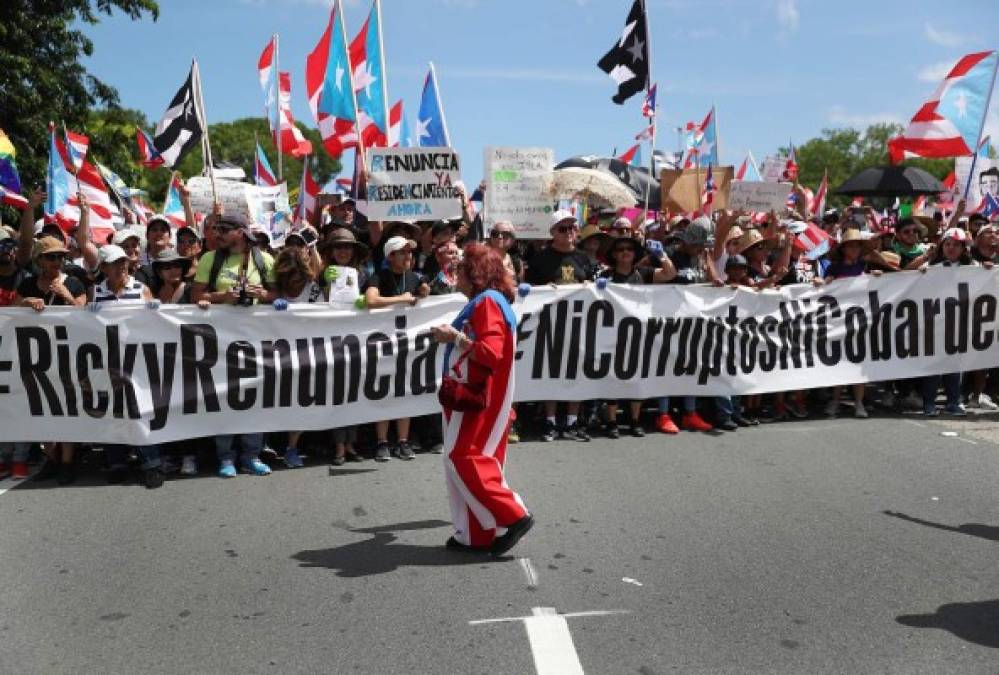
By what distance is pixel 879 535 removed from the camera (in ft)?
18.6

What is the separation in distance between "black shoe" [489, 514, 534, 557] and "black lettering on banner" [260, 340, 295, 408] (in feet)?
9.96

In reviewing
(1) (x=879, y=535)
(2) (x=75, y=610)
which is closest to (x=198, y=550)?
(2) (x=75, y=610)

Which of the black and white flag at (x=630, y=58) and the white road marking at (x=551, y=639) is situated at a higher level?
the black and white flag at (x=630, y=58)

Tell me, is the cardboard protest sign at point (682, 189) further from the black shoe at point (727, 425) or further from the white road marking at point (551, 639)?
the white road marking at point (551, 639)

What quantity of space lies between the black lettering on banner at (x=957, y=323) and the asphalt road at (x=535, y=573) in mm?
2705

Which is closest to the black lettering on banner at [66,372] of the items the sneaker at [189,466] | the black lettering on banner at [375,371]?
the sneaker at [189,466]

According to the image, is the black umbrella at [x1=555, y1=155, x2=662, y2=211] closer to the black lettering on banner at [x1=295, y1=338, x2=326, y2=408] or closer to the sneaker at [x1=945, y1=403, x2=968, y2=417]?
the sneaker at [x1=945, y1=403, x2=968, y2=417]

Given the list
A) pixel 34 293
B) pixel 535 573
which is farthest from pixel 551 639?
pixel 34 293

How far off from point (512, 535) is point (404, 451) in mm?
2843

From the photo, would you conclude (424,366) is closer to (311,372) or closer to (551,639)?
(311,372)

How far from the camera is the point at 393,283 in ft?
27.0

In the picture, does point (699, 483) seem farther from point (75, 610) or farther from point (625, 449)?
A: point (75, 610)

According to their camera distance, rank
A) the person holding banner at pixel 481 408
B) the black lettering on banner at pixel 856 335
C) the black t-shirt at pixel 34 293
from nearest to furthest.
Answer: the person holding banner at pixel 481 408 < the black t-shirt at pixel 34 293 < the black lettering on banner at pixel 856 335

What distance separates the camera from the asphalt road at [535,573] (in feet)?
13.2
